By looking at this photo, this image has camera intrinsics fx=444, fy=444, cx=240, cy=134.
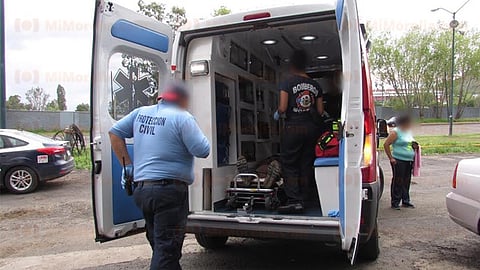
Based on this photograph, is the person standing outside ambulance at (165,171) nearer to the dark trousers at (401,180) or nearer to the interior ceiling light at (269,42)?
the interior ceiling light at (269,42)

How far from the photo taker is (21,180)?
1009 centimetres

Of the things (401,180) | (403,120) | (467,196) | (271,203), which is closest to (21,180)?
(271,203)

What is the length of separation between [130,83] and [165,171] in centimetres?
146

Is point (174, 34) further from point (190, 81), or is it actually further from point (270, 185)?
point (270, 185)

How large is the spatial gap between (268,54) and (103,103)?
379 centimetres

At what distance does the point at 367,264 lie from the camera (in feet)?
15.9

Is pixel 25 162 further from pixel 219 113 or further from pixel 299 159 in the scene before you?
pixel 299 159

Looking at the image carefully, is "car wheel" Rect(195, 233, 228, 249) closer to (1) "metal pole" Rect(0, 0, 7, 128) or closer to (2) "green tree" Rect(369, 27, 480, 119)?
(1) "metal pole" Rect(0, 0, 7, 128)

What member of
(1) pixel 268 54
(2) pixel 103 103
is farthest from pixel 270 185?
(1) pixel 268 54

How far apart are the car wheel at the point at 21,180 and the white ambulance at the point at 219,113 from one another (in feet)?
21.0

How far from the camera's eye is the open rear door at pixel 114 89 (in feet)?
13.3

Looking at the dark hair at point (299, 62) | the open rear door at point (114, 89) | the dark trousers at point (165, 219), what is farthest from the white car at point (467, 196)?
the open rear door at point (114, 89)

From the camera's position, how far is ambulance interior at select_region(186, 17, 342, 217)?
15.9ft

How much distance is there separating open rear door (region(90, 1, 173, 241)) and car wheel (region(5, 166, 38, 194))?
6.66m
